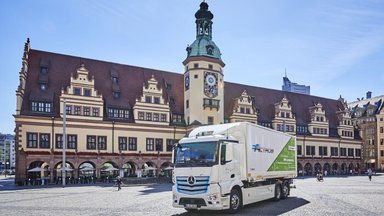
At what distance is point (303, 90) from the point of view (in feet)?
456

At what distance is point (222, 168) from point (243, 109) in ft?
145

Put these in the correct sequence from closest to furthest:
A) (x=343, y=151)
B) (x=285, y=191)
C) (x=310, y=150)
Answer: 1. (x=285, y=191)
2. (x=310, y=150)
3. (x=343, y=151)

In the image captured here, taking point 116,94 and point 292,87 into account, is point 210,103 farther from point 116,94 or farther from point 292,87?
point 292,87

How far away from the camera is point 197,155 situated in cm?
1672

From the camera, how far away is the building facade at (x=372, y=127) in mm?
87812

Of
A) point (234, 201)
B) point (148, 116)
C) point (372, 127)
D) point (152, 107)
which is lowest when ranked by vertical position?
point (234, 201)

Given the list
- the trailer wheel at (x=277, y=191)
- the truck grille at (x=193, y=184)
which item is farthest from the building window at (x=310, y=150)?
the truck grille at (x=193, y=184)

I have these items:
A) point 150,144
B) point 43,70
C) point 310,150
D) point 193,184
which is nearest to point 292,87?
point 310,150

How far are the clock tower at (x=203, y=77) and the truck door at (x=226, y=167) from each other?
3690cm

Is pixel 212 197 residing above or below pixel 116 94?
below

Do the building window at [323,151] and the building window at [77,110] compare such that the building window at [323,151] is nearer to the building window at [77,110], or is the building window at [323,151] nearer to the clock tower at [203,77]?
the clock tower at [203,77]

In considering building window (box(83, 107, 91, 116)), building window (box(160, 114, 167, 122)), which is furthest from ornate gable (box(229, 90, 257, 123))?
building window (box(83, 107, 91, 116))

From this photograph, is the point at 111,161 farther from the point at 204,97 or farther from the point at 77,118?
the point at 204,97

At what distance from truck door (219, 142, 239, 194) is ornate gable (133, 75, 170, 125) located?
115ft
